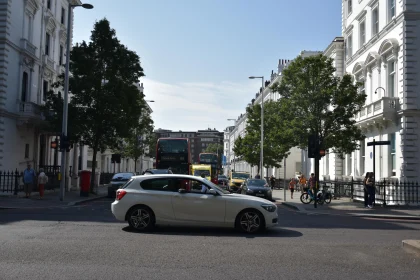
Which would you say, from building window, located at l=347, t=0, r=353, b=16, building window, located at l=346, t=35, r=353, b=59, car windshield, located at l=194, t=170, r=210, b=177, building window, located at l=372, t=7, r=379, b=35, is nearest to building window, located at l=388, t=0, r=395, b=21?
building window, located at l=372, t=7, r=379, b=35

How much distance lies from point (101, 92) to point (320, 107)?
14338mm

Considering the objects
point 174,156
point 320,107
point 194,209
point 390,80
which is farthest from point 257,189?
point 194,209

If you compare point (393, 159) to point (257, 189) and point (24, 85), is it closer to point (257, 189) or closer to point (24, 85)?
point (257, 189)

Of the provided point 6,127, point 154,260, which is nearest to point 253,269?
point 154,260

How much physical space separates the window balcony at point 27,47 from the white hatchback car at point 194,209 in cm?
2270

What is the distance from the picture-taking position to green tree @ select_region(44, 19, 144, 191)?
1238 inches

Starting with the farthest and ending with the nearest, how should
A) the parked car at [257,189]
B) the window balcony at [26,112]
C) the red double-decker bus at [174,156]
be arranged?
1. the red double-decker bus at [174,156]
2. the window balcony at [26,112]
3. the parked car at [257,189]

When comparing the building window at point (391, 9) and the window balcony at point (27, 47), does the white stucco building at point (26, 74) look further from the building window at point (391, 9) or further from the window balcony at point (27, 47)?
the building window at point (391, 9)

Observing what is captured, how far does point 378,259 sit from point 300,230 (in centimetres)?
459

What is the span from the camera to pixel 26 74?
108 ft

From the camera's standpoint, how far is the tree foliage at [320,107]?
28188 mm

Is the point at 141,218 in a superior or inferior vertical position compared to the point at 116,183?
inferior

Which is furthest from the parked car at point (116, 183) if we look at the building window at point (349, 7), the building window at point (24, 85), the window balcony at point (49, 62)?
the building window at point (349, 7)

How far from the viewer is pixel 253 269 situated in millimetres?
8055
